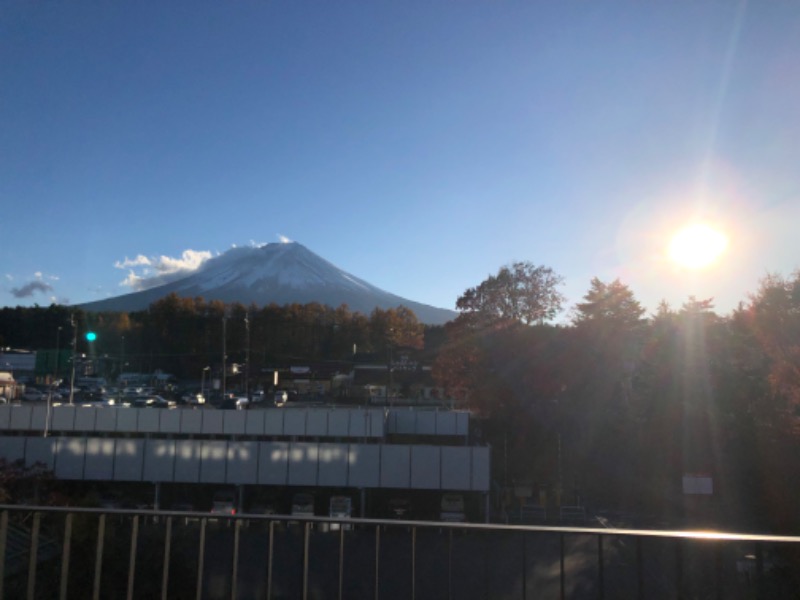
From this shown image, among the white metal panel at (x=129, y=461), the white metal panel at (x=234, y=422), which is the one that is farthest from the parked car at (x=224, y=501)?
the white metal panel at (x=234, y=422)

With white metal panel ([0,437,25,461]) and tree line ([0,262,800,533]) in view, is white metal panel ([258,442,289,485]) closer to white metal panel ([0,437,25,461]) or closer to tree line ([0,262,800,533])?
white metal panel ([0,437,25,461])

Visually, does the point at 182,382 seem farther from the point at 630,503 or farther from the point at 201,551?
the point at 201,551

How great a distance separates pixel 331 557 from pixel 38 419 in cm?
1678

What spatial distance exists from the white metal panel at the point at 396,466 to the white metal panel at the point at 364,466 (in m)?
0.17

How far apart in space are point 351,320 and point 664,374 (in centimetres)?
3944

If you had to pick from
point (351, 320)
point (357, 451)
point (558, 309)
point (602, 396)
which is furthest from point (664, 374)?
point (351, 320)

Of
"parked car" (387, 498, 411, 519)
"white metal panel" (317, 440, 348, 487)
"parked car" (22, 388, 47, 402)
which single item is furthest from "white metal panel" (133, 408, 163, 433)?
"parked car" (22, 388, 47, 402)

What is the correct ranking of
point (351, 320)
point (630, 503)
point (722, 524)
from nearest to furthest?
point (722, 524) → point (630, 503) → point (351, 320)

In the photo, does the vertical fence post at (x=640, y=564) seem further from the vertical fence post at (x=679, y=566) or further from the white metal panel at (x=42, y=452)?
the white metal panel at (x=42, y=452)

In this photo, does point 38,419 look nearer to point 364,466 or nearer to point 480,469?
point 364,466

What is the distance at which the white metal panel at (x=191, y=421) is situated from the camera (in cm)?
1855

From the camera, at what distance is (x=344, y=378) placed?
4397 cm

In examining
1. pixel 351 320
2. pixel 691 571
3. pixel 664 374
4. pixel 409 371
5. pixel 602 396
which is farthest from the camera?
pixel 351 320

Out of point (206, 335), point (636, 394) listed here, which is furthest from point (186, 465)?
point (206, 335)
